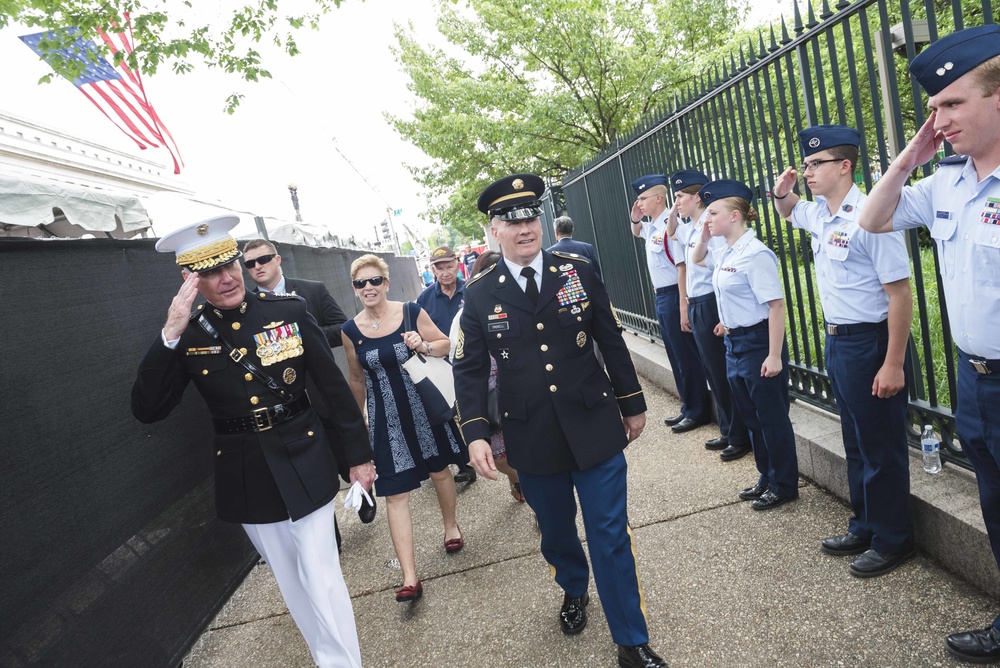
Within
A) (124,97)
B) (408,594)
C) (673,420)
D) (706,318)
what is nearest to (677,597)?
(408,594)

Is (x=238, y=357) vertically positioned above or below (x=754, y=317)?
above

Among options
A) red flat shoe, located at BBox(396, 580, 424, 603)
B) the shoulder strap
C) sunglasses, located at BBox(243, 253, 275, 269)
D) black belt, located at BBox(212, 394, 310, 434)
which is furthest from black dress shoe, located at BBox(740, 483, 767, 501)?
sunglasses, located at BBox(243, 253, 275, 269)

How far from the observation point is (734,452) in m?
4.66

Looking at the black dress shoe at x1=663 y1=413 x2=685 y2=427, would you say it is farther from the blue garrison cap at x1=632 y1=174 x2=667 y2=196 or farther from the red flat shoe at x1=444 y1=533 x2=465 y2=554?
the red flat shoe at x1=444 y1=533 x2=465 y2=554

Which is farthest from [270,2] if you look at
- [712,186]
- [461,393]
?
[461,393]

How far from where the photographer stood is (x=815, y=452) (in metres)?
3.81

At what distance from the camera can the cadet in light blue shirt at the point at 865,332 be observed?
2699mm

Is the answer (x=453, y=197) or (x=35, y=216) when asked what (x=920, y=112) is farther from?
(x=453, y=197)

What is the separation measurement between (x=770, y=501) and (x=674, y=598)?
0.98m

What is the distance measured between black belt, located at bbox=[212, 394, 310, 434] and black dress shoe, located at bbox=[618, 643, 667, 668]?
1790 mm

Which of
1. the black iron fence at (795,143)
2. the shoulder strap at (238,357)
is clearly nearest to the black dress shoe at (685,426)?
the black iron fence at (795,143)

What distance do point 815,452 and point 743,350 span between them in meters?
0.74

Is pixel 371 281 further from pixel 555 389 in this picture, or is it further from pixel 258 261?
pixel 555 389

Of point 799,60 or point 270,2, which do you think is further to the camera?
point 270,2
